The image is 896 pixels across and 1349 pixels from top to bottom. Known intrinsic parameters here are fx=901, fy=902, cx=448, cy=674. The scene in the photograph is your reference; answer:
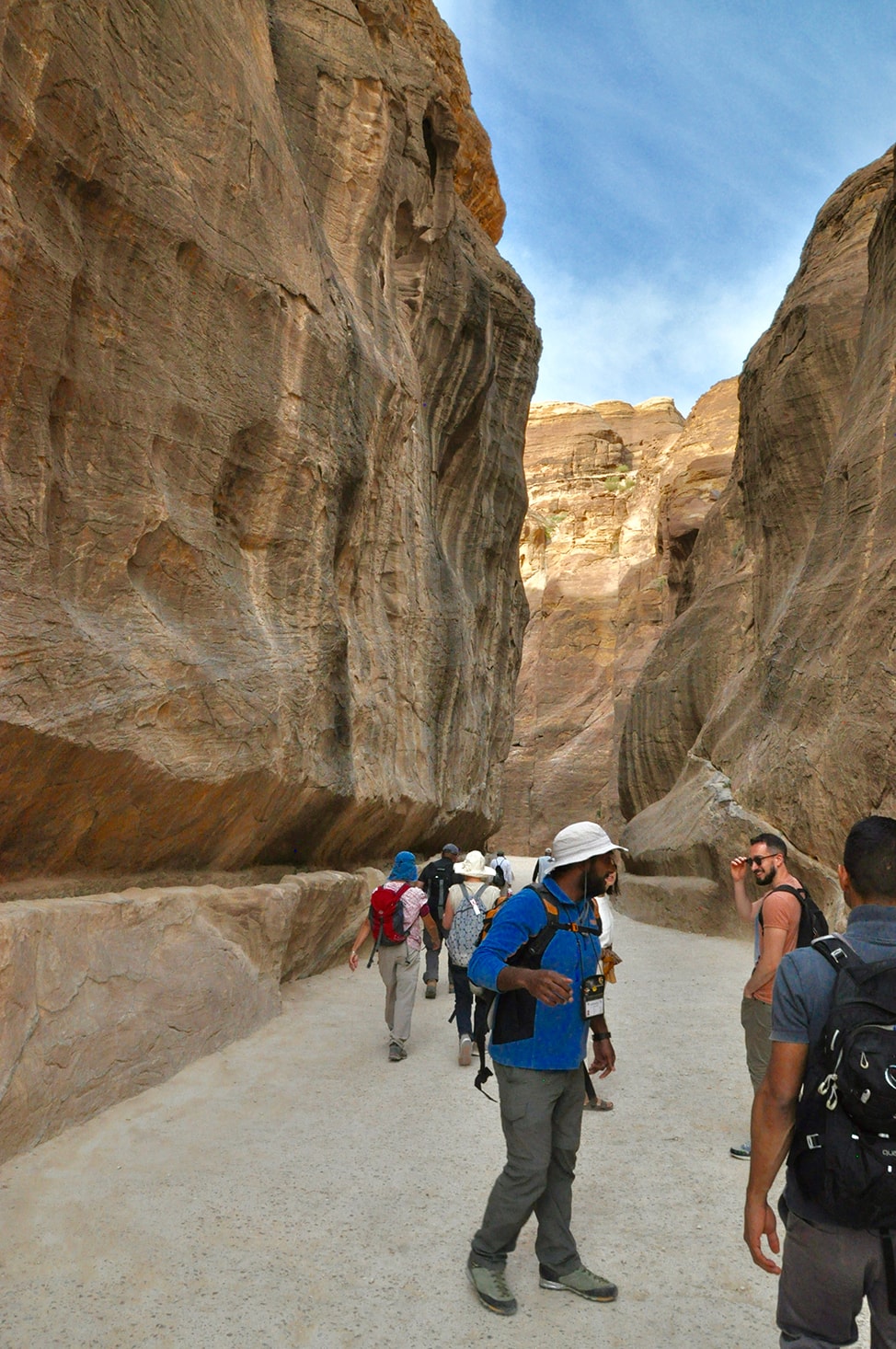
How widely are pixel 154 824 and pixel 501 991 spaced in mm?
4195

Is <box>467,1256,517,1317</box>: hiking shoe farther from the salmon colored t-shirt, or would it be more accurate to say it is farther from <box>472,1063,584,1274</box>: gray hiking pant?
the salmon colored t-shirt

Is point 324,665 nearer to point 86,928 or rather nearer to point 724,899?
point 86,928

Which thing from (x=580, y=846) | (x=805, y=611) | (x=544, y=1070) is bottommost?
(x=544, y=1070)

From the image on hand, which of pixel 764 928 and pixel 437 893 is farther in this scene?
pixel 437 893

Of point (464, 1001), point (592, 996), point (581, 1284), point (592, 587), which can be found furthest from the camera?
point (592, 587)

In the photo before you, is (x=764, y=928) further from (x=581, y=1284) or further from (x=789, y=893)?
(x=581, y=1284)

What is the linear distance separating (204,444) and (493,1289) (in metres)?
6.16

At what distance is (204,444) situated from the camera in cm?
733

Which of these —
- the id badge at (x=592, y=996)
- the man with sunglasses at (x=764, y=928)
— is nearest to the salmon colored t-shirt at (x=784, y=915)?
the man with sunglasses at (x=764, y=928)

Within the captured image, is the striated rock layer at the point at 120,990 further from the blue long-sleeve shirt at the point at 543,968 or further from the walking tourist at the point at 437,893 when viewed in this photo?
the blue long-sleeve shirt at the point at 543,968

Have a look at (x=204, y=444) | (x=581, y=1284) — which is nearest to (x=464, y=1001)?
(x=581, y=1284)

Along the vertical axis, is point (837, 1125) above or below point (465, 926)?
above

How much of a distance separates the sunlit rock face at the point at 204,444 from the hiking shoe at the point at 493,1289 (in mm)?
3671

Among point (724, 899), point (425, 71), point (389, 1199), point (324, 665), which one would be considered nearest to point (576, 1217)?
point (389, 1199)
